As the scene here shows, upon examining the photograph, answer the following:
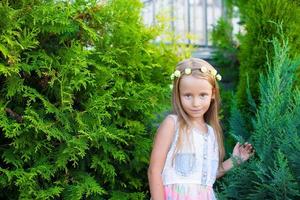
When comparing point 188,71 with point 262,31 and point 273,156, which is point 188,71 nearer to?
point 273,156

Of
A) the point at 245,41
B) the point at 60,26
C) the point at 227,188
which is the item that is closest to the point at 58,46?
the point at 60,26

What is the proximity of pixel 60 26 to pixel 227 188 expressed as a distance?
1.39 meters

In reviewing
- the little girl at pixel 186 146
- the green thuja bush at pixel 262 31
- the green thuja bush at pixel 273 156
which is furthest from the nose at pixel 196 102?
the green thuja bush at pixel 262 31

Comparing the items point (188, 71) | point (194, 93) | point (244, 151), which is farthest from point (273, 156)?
point (188, 71)

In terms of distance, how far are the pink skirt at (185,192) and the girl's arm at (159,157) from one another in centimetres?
8

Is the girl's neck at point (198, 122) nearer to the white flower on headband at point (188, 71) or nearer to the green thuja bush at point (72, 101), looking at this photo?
the white flower on headband at point (188, 71)

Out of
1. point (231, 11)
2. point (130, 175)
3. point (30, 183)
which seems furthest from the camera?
point (231, 11)

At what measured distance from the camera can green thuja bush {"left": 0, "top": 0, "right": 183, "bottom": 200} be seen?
3373 mm

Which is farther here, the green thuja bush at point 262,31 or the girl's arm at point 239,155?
the green thuja bush at point 262,31

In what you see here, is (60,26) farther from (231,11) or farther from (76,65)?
(231,11)

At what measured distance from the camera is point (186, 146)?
330cm

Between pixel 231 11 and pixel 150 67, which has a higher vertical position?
pixel 231 11

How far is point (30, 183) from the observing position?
10.9 ft

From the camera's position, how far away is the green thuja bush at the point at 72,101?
3.37 meters
